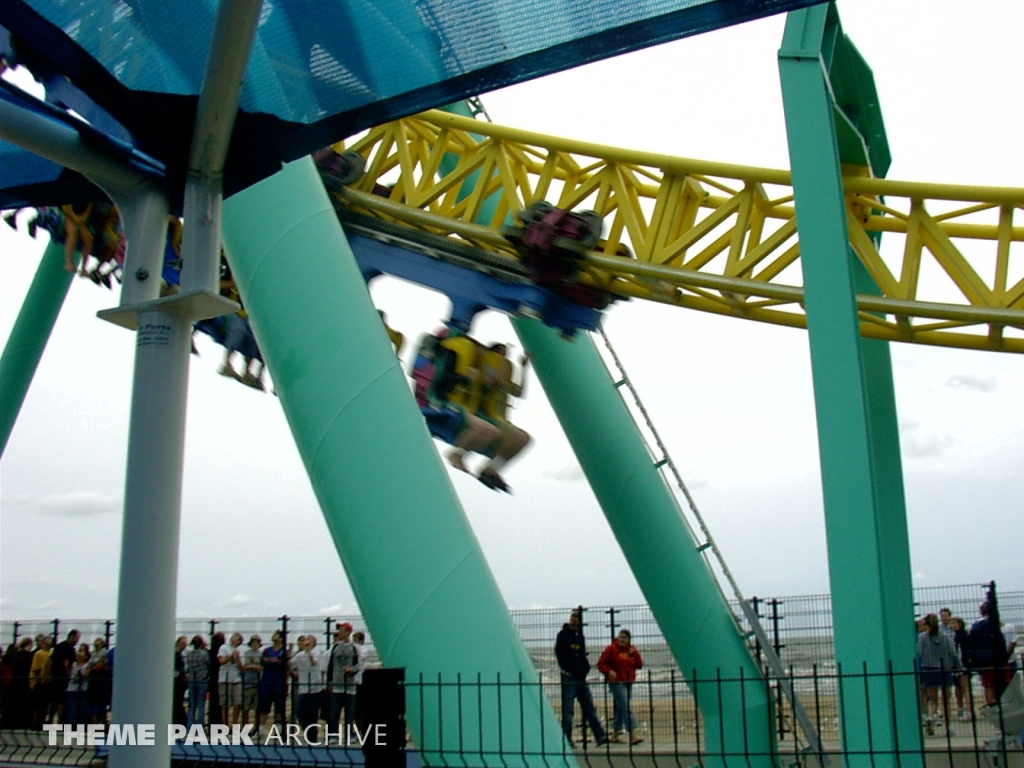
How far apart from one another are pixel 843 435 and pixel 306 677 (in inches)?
291

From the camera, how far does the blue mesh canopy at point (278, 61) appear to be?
4.92 metres

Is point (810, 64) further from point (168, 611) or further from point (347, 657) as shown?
point (347, 657)

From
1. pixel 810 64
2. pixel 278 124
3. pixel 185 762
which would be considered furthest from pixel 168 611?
pixel 810 64

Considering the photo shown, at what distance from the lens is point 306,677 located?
495 inches

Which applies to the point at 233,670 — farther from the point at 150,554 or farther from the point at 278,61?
the point at 278,61

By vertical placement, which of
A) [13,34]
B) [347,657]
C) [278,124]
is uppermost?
[13,34]

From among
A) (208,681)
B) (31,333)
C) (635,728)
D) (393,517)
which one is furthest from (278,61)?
(635,728)

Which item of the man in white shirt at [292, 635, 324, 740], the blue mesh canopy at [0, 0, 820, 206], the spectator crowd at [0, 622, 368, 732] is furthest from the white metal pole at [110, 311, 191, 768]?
the man in white shirt at [292, 635, 324, 740]

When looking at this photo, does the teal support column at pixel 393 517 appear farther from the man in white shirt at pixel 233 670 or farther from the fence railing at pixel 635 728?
the man in white shirt at pixel 233 670

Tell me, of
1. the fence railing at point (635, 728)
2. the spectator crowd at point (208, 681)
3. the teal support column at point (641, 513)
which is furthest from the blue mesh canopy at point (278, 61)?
Result: the teal support column at point (641, 513)

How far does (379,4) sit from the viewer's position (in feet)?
16.3

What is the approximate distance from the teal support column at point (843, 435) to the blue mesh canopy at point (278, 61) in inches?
149

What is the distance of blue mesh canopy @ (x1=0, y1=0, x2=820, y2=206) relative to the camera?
16.1 ft

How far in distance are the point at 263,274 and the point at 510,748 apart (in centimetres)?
343
